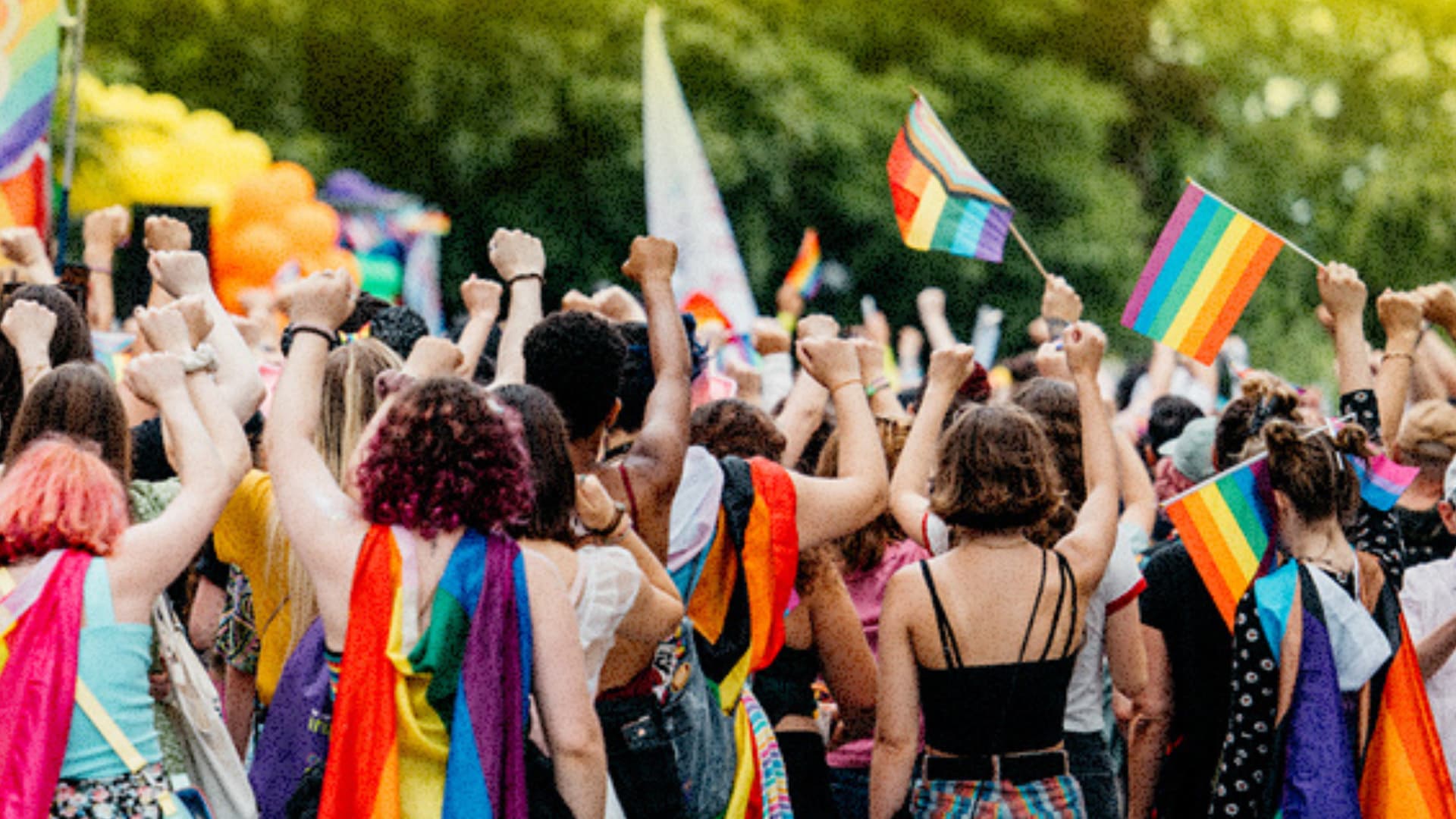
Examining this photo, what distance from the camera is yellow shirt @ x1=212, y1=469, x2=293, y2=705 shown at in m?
3.67

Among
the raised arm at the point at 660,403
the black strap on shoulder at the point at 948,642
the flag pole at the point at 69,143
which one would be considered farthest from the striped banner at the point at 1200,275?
the flag pole at the point at 69,143

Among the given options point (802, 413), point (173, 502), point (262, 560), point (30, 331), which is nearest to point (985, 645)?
point (802, 413)

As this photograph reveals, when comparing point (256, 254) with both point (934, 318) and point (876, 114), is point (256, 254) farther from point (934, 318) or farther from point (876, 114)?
point (876, 114)

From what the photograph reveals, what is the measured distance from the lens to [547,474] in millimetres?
3107

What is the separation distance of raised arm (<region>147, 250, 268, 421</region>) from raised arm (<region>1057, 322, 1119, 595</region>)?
177 centimetres

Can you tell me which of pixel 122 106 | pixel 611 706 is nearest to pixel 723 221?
pixel 611 706

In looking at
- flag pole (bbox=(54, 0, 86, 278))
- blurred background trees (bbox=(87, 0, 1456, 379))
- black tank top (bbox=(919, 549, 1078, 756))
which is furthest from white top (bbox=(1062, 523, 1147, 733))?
blurred background trees (bbox=(87, 0, 1456, 379))

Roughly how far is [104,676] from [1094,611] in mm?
2208

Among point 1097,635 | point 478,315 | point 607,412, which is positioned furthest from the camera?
point 478,315

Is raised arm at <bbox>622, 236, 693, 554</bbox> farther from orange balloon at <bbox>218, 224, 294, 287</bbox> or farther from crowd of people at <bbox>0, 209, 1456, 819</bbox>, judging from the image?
orange balloon at <bbox>218, 224, 294, 287</bbox>

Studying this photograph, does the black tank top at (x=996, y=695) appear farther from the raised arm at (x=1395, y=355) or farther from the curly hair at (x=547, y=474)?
the raised arm at (x=1395, y=355)

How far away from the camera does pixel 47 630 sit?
2963 millimetres

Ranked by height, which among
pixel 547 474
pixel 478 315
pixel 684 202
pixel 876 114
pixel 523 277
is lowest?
pixel 547 474

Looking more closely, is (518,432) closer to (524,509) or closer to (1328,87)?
(524,509)
